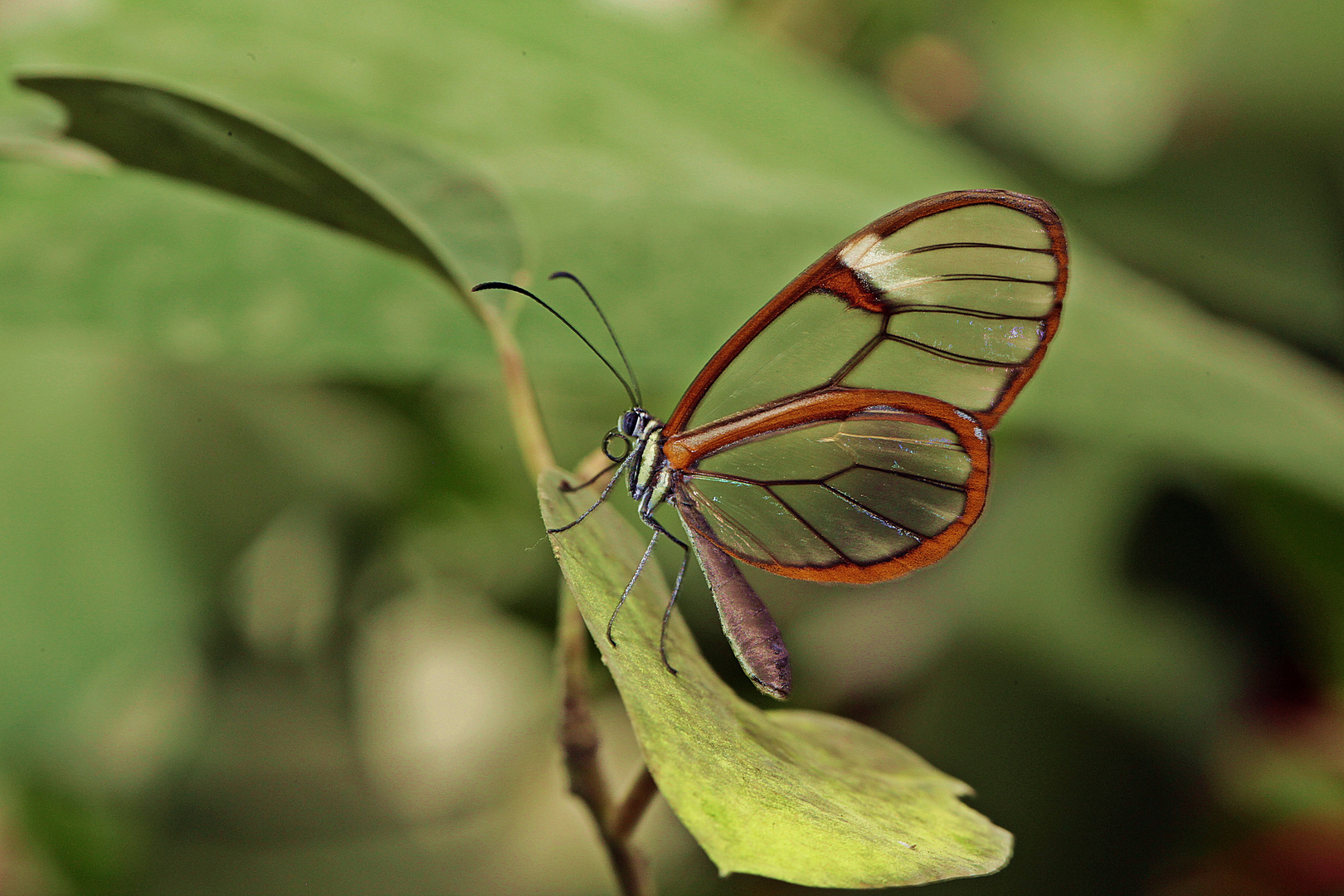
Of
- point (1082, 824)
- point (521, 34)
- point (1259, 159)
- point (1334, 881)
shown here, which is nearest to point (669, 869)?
point (1082, 824)

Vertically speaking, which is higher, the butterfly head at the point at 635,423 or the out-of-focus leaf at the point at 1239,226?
the out-of-focus leaf at the point at 1239,226

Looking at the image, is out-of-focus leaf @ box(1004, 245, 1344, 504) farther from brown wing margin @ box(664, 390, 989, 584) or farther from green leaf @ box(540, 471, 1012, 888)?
green leaf @ box(540, 471, 1012, 888)

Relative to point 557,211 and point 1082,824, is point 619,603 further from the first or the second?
point 1082,824

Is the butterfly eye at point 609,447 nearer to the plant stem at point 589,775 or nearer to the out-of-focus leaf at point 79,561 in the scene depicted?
the plant stem at point 589,775

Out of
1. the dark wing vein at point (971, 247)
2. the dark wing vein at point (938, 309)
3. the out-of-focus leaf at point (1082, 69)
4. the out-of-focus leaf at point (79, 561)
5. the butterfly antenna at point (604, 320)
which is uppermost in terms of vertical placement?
the out-of-focus leaf at point (1082, 69)

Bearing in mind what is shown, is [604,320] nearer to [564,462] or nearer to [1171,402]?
[1171,402]

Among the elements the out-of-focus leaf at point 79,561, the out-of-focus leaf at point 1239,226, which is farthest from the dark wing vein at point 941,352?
the out-of-focus leaf at point 79,561
